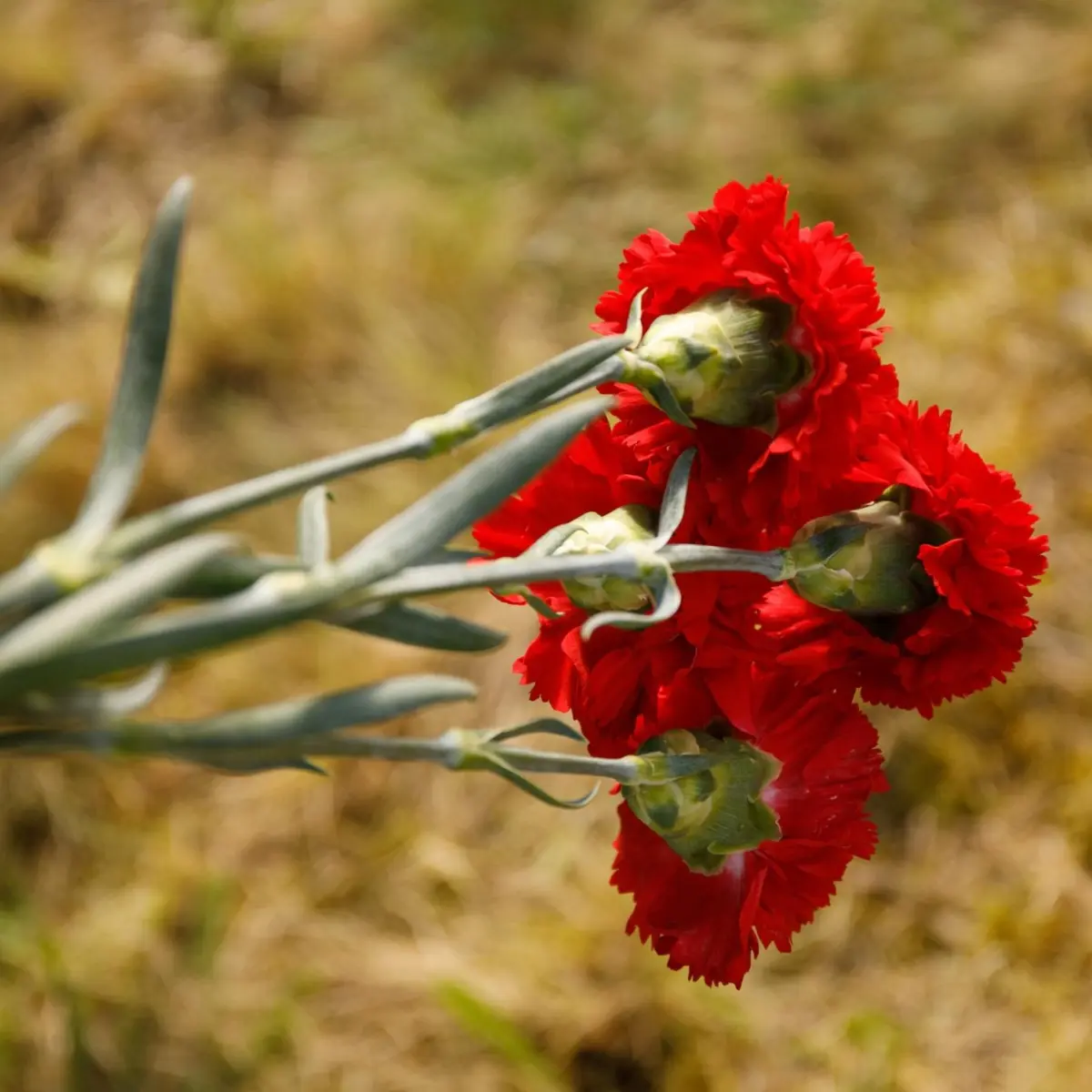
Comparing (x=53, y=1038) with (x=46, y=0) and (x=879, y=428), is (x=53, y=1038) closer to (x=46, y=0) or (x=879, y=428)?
(x=879, y=428)

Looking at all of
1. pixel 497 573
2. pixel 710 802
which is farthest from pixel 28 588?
pixel 710 802

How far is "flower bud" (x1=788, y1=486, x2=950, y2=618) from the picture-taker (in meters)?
0.36

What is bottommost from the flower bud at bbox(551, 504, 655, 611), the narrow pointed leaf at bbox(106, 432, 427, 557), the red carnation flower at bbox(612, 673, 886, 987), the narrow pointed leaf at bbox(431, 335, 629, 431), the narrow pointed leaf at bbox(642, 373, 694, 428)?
the red carnation flower at bbox(612, 673, 886, 987)

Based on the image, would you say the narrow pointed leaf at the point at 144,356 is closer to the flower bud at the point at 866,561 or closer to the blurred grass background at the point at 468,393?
the flower bud at the point at 866,561

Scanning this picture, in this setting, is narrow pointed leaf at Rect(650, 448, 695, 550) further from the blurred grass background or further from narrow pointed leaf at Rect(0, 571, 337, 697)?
the blurred grass background

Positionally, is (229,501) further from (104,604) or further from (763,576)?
(763,576)

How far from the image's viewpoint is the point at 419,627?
1.06ft

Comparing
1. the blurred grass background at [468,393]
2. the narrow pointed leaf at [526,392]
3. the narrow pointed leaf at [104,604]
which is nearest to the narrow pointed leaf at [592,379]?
the narrow pointed leaf at [526,392]

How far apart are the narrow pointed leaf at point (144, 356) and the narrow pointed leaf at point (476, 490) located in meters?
0.08

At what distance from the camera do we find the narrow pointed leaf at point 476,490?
30cm

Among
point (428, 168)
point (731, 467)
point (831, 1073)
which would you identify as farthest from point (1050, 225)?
point (731, 467)

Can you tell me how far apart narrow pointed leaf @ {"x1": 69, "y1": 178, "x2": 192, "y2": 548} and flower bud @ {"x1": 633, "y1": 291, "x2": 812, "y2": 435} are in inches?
6.0

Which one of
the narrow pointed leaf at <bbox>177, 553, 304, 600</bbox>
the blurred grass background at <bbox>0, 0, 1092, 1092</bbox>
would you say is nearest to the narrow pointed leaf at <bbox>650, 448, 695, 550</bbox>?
the narrow pointed leaf at <bbox>177, 553, 304, 600</bbox>

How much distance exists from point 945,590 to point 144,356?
268mm
